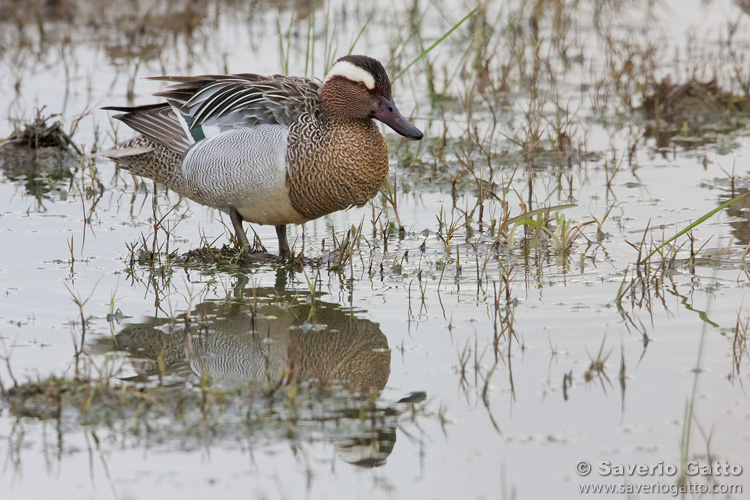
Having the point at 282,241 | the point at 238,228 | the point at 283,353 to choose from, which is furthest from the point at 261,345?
the point at 282,241

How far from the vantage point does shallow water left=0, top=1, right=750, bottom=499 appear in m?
3.45

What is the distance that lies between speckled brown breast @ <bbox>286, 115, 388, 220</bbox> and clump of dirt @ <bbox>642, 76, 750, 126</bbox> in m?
3.56

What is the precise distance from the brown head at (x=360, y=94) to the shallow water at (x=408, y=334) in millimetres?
716

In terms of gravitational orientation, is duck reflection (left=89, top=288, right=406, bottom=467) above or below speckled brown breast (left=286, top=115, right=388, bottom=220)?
below

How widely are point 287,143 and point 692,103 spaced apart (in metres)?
4.25

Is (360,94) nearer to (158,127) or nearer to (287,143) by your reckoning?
(287,143)

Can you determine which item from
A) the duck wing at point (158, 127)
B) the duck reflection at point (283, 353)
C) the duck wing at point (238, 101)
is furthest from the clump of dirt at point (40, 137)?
the duck reflection at point (283, 353)

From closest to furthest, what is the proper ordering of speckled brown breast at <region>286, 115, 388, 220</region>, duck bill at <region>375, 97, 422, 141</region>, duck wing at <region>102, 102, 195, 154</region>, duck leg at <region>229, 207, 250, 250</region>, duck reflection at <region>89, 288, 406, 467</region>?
1. duck reflection at <region>89, 288, 406, 467</region>
2. speckled brown breast at <region>286, 115, 388, 220</region>
3. duck bill at <region>375, 97, 422, 141</region>
4. duck leg at <region>229, 207, 250, 250</region>
5. duck wing at <region>102, 102, 195, 154</region>

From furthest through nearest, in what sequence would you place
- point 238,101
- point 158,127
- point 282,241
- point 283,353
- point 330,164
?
point 158,127 < point 282,241 < point 238,101 < point 330,164 < point 283,353

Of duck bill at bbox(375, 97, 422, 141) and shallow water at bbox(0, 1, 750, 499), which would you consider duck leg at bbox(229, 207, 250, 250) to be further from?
duck bill at bbox(375, 97, 422, 141)

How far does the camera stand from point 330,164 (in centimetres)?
549

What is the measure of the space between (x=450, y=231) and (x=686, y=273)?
1237mm

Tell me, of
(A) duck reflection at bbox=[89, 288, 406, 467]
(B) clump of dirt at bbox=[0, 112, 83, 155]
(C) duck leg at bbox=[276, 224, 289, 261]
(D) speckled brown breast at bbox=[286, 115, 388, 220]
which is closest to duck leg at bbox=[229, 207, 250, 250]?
(C) duck leg at bbox=[276, 224, 289, 261]

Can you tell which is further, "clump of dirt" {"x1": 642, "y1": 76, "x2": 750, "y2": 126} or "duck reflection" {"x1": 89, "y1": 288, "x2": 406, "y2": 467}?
"clump of dirt" {"x1": 642, "y1": 76, "x2": 750, "y2": 126}
